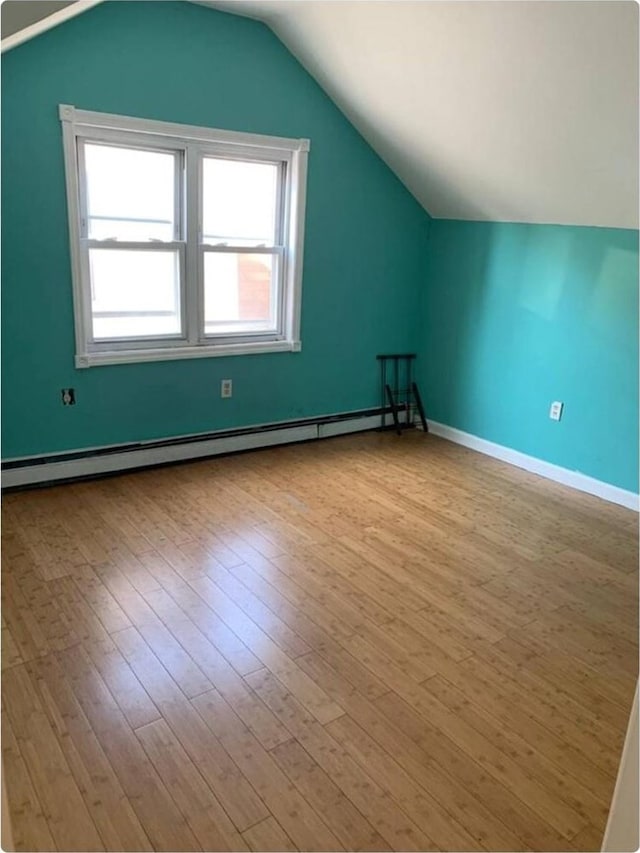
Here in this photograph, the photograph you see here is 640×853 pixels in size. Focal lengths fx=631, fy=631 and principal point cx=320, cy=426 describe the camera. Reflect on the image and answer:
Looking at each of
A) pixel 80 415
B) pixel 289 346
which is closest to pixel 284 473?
pixel 289 346

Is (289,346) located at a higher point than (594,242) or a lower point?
lower

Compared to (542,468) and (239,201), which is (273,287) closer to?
(239,201)

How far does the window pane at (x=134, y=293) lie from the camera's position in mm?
3674

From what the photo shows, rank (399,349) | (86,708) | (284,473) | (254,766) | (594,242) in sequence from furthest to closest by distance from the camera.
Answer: (399,349), (284,473), (594,242), (86,708), (254,766)

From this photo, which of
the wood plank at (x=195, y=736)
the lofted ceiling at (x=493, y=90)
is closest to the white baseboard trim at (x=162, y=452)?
the wood plank at (x=195, y=736)

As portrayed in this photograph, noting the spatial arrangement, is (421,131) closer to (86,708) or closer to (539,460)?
(539,460)

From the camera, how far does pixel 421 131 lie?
150 inches

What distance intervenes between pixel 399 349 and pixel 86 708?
11.9 feet

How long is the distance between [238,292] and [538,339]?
2.00 meters

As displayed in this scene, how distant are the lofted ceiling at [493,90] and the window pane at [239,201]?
2.34 ft

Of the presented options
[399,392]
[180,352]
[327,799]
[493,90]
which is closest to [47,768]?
[327,799]

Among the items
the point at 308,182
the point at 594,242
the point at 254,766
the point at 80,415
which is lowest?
the point at 254,766

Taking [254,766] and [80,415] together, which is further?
[80,415]

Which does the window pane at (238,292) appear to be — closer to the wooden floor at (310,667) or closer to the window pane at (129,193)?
the window pane at (129,193)
